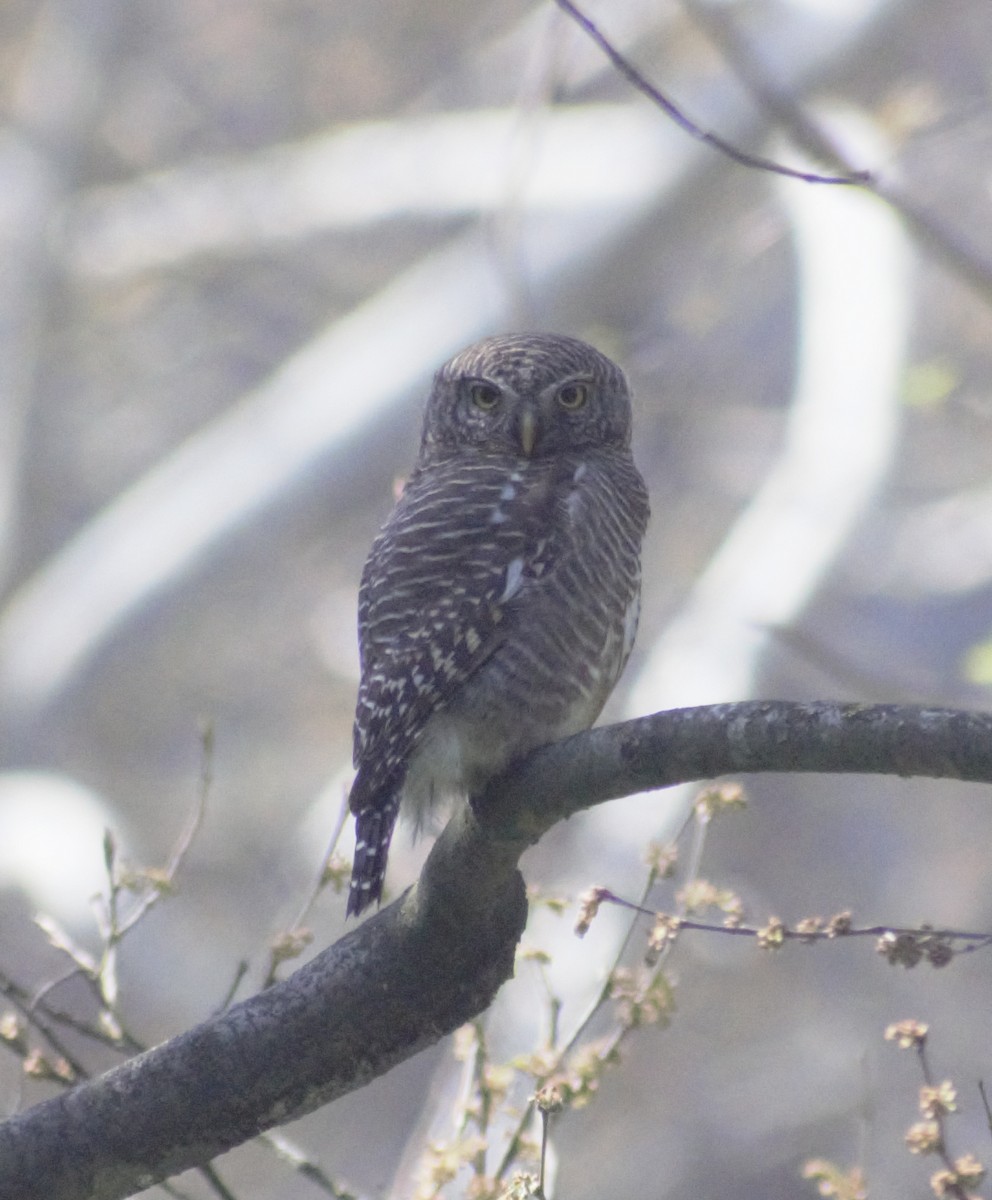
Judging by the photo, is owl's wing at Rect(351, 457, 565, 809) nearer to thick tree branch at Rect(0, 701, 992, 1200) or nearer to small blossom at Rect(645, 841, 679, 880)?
thick tree branch at Rect(0, 701, 992, 1200)

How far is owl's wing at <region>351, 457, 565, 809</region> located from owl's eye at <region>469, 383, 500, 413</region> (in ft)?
1.38

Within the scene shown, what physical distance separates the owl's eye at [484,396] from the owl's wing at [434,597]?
42 centimetres

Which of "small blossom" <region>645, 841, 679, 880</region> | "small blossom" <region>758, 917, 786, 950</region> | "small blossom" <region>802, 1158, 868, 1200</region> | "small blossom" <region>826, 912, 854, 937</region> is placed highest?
"small blossom" <region>645, 841, 679, 880</region>

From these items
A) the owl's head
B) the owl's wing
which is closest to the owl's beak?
the owl's head

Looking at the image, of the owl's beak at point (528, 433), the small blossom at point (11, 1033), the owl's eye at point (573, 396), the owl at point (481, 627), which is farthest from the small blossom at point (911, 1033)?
the owl's eye at point (573, 396)

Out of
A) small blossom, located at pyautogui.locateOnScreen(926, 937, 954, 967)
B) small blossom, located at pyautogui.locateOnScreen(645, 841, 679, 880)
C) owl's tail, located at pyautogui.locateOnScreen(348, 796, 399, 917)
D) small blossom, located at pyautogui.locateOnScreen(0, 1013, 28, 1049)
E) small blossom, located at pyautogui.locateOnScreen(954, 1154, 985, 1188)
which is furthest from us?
owl's tail, located at pyautogui.locateOnScreen(348, 796, 399, 917)

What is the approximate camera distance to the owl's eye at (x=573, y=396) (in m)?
3.69

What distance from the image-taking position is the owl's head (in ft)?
11.9

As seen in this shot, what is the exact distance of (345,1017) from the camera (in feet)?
8.39

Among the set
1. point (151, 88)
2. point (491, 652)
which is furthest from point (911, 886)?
point (491, 652)

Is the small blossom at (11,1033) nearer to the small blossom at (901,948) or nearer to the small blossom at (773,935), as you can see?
the small blossom at (773,935)

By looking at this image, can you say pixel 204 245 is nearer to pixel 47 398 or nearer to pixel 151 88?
pixel 47 398

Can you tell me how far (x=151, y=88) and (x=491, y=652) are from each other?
38.4 feet

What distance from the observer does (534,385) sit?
12.0ft
